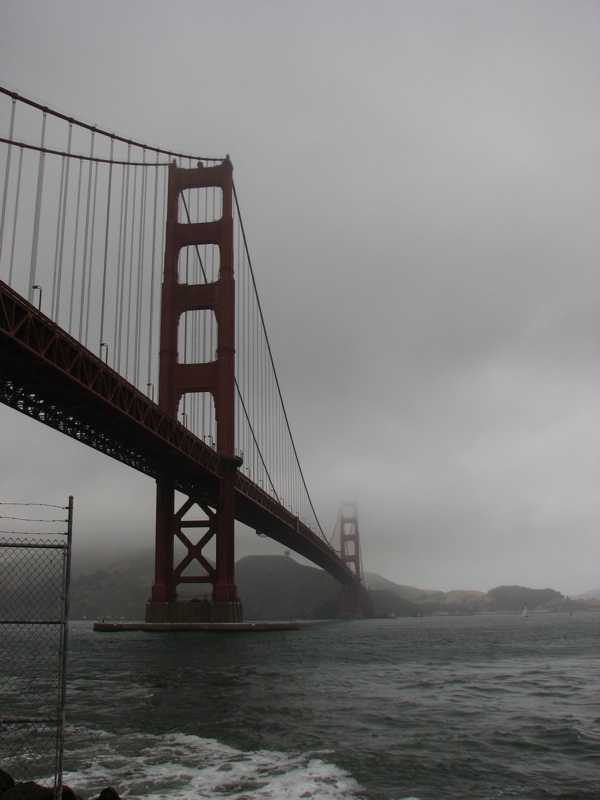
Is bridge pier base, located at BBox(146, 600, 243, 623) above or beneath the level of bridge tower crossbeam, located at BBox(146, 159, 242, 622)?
beneath

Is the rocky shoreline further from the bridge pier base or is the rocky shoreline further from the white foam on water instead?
the bridge pier base

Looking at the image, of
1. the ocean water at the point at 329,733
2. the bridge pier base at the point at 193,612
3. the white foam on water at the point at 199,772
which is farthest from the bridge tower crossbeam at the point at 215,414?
the white foam on water at the point at 199,772

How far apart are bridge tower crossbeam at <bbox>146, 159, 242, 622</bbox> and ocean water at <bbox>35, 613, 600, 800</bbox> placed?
78.6 feet

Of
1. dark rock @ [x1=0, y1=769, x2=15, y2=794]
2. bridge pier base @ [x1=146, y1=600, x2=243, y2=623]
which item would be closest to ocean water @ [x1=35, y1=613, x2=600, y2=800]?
dark rock @ [x1=0, y1=769, x2=15, y2=794]

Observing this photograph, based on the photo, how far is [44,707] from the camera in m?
14.1

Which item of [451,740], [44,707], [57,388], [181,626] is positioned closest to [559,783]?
[451,740]

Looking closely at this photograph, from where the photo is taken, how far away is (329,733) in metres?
12.1

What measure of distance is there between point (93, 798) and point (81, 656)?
899 inches

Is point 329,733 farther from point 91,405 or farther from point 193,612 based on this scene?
point 193,612

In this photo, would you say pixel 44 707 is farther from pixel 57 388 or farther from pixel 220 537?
pixel 220 537

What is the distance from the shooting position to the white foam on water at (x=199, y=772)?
28.0 ft

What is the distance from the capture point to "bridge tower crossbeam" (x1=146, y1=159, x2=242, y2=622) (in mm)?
47281

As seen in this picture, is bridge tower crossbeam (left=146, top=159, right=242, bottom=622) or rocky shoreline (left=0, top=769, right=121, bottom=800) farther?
bridge tower crossbeam (left=146, top=159, right=242, bottom=622)

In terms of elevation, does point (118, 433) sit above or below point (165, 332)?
below
